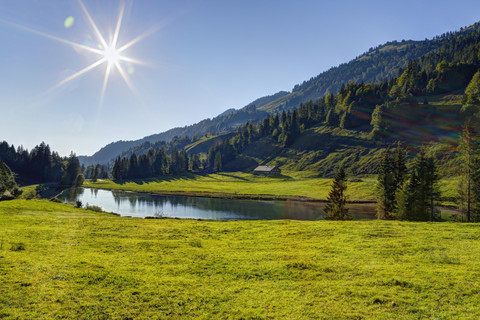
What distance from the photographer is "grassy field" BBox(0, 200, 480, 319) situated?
11867mm

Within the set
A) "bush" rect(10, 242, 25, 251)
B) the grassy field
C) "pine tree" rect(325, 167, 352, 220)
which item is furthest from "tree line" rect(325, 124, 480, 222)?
"bush" rect(10, 242, 25, 251)

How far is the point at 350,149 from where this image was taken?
17712cm

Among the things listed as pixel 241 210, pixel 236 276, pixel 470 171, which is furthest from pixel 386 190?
pixel 236 276

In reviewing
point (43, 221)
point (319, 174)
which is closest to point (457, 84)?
point (319, 174)

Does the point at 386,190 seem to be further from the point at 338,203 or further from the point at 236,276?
the point at 236,276

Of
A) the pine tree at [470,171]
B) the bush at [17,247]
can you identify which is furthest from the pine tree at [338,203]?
the bush at [17,247]

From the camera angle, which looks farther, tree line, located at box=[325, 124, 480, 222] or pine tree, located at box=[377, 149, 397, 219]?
pine tree, located at box=[377, 149, 397, 219]

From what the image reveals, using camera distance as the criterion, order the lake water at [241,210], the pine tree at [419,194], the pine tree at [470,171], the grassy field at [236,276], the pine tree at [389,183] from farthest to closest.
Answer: the lake water at [241,210] → the pine tree at [389,183] → the pine tree at [419,194] → the pine tree at [470,171] → the grassy field at [236,276]

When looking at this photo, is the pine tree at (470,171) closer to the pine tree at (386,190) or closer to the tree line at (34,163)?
the pine tree at (386,190)

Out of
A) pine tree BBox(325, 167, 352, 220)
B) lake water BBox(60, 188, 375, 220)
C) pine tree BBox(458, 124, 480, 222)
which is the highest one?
pine tree BBox(458, 124, 480, 222)

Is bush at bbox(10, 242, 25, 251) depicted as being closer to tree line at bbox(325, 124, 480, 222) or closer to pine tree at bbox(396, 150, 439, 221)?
tree line at bbox(325, 124, 480, 222)

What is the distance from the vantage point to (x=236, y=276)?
1628cm

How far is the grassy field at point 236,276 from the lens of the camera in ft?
38.9

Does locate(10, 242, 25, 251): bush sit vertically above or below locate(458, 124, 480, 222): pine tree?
below
